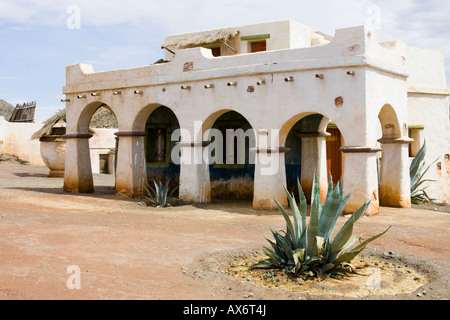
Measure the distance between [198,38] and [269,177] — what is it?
607 centimetres

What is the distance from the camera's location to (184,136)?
13562 mm

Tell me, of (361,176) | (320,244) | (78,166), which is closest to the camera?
(320,244)

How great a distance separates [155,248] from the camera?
7383 millimetres

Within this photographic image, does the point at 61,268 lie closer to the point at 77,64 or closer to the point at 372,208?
the point at 372,208

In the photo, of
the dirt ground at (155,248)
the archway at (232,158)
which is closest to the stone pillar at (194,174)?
the dirt ground at (155,248)

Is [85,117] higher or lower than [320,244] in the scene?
higher

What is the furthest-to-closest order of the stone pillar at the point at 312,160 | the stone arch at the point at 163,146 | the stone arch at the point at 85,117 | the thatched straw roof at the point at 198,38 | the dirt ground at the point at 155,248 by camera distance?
Answer: the stone arch at the point at 163,146 → the stone arch at the point at 85,117 → the thatched straw roof at the point at 198,38 → the stone pillar at the point at 312,160 → the dirt ground at the point at 155,248

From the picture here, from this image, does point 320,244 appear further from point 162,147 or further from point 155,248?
point 162,147

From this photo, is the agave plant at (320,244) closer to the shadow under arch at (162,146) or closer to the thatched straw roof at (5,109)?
the shadow under arch at (162,146)

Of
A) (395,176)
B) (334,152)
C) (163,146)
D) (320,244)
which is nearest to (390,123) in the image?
(395,176)

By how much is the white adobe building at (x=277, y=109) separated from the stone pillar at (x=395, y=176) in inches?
1.0

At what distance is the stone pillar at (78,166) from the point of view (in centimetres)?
1563

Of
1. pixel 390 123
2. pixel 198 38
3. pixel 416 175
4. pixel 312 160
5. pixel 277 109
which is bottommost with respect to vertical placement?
pixel 416 175
